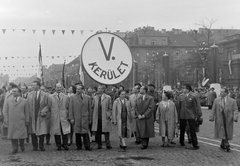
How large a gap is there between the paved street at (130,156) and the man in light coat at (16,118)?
464 mm

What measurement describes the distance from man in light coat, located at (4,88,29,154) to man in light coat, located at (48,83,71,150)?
756 millimetres

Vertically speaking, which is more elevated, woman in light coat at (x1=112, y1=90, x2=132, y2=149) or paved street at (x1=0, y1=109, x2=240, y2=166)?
woman in light coat at (x1=112, y1=90, x2=132, y2=149)

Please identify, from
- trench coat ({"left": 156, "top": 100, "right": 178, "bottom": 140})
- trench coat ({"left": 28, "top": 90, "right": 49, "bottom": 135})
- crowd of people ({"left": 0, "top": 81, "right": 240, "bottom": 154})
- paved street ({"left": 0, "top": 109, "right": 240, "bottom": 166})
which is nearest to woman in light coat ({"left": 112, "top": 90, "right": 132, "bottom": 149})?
crowd of people ({"left": 0, "top": 81, "right": 240, "bottom": 154})

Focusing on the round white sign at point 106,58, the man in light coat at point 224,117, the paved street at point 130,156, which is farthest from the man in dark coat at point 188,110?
the round white sign at point 106,58

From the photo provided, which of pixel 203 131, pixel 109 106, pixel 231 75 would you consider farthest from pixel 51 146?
pixel 231 75

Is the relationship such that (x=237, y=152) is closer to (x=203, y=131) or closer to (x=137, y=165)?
(x=137, y=165)

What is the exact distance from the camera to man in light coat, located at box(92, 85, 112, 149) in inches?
427

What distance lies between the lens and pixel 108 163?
8.62 m

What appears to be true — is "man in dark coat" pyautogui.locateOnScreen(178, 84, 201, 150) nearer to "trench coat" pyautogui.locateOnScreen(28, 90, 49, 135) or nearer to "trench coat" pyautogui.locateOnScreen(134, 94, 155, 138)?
"trench coat" pyautogui.locateOnScreen(134, 94, 155, 138)

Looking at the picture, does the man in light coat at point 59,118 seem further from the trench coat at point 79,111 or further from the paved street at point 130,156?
the paved street at point 130,156

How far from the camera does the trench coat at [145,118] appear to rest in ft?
35.6

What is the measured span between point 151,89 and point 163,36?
83.0m

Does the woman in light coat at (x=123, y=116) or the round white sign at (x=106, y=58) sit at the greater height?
the round white sign at (x=106, y=58)

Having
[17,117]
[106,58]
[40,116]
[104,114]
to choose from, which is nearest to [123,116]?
[104,114]
